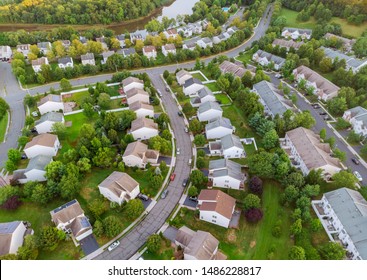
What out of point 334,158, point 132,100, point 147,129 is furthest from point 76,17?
point 334,158

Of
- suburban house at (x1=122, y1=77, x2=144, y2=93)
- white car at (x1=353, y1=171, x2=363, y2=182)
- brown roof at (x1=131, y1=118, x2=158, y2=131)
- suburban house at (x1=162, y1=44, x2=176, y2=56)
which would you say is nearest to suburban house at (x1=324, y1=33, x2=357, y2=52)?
suburban house at (x1=162, y1=44, x2=176, y2=56)

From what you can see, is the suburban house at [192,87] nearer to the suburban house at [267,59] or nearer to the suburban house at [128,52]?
the suburban house at [267,59]

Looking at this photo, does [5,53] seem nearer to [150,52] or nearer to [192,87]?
[150,52]

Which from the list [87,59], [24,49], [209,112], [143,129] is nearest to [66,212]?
[143,129]

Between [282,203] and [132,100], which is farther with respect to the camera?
A: [132,100]

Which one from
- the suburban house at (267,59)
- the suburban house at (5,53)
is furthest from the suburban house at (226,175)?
the suburban house at (5,53)

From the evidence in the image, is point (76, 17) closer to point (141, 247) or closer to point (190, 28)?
point (190, 28)
